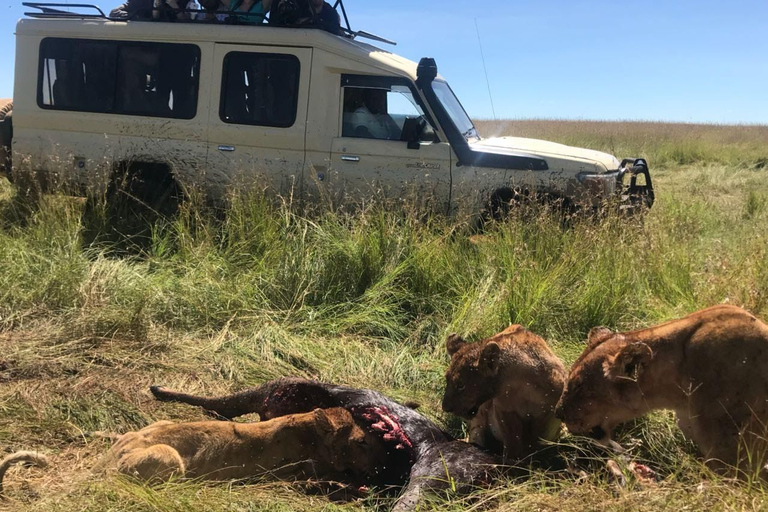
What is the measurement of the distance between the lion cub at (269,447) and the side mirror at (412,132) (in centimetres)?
360

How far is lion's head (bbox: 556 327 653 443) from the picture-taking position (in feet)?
9.37

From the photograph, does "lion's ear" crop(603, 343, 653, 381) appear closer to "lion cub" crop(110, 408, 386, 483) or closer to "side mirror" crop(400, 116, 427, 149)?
"lion cub" crop(110, 408, 386, 483)

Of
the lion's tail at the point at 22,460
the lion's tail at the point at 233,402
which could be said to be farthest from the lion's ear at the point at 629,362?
the lion's tail at the point at 22,460

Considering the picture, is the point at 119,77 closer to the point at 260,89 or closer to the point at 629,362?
the point at 260,89

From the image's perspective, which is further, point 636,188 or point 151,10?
point 151,10

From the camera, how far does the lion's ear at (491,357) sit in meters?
3.27

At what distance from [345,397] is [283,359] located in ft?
3.09

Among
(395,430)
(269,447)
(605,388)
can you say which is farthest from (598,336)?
(269,447)

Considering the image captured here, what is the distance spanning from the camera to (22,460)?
301 cm

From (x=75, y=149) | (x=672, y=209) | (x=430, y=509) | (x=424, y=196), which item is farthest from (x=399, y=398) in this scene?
(x=672, y=209)

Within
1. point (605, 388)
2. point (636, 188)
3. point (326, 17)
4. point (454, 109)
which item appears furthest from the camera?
point (326, 17)

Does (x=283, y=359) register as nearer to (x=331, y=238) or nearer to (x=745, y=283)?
(x=331, y=238)

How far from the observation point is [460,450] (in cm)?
313

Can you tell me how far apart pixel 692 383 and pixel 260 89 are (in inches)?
200
